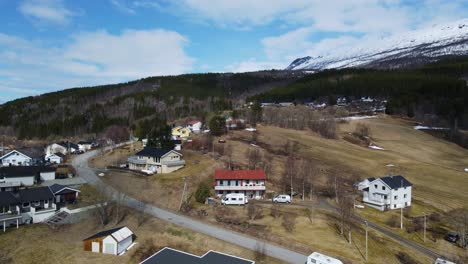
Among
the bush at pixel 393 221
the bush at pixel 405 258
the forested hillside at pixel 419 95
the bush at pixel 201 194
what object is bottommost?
the bush at pixel 405 258

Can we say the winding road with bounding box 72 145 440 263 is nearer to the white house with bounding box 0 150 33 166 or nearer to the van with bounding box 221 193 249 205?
the van with bounding box 221 193 249 205

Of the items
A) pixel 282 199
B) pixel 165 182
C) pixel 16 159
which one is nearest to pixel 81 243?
pixel 165 182

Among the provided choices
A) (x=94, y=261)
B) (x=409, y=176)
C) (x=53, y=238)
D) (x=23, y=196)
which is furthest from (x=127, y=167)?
(x=409, y=176)

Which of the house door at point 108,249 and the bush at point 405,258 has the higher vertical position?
the house door at point 108,249

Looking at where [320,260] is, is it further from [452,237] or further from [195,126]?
[195,126]

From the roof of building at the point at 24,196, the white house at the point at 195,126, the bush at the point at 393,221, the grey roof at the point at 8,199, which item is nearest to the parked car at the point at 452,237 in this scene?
the bush at the point at 393,221

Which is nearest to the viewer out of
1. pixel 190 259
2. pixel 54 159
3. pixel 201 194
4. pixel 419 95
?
pixel 190 259

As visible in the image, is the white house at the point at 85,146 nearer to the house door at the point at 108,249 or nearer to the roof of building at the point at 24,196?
the roof of building at the point at 24,196
